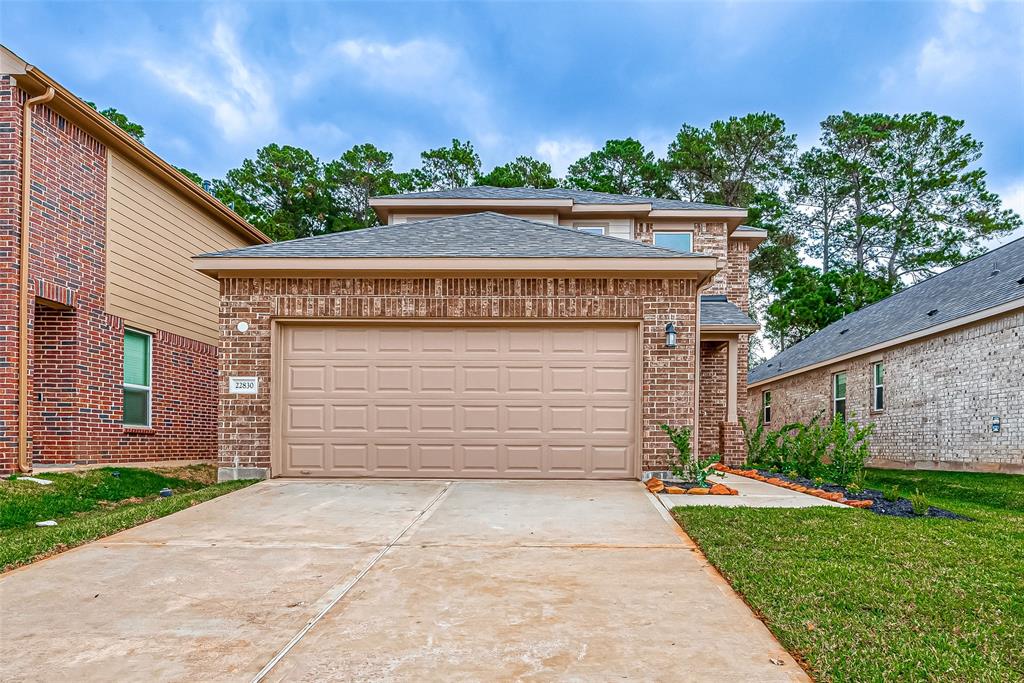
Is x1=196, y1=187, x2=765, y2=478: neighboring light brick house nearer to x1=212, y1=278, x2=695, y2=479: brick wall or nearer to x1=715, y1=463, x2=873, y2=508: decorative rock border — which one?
x1=212, y1=278, x2=695, y2=479: brick wall

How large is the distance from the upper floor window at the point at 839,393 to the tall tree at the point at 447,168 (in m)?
17.2

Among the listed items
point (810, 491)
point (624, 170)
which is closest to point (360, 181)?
point (624, 170)

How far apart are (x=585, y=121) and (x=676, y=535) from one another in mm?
28546

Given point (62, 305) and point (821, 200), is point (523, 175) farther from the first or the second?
point (62, 305)

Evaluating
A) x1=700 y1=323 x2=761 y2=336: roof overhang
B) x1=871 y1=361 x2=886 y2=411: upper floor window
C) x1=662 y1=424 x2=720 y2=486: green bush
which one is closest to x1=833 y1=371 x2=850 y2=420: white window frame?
x1=871 y1=361 x2=886 y2=411: upper floor window

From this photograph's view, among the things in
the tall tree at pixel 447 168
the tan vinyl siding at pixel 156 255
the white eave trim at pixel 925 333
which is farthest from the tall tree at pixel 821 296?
the tan vinyl siding at pixel 156 255

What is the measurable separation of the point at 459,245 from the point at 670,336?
308 centimetres

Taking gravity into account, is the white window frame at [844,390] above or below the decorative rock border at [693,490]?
above

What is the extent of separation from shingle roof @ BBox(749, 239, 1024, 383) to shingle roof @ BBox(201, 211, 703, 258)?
290 inches

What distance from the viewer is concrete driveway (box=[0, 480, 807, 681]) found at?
3047mm

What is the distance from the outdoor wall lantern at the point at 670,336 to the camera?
857 centimetres

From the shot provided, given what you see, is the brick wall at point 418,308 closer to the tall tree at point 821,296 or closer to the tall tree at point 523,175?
the tall tree at point 821,296

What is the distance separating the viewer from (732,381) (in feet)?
41.2

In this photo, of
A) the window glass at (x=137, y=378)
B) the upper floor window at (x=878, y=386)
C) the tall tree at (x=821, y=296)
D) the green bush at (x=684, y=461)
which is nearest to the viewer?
the green bush at (x=684, y=461)
